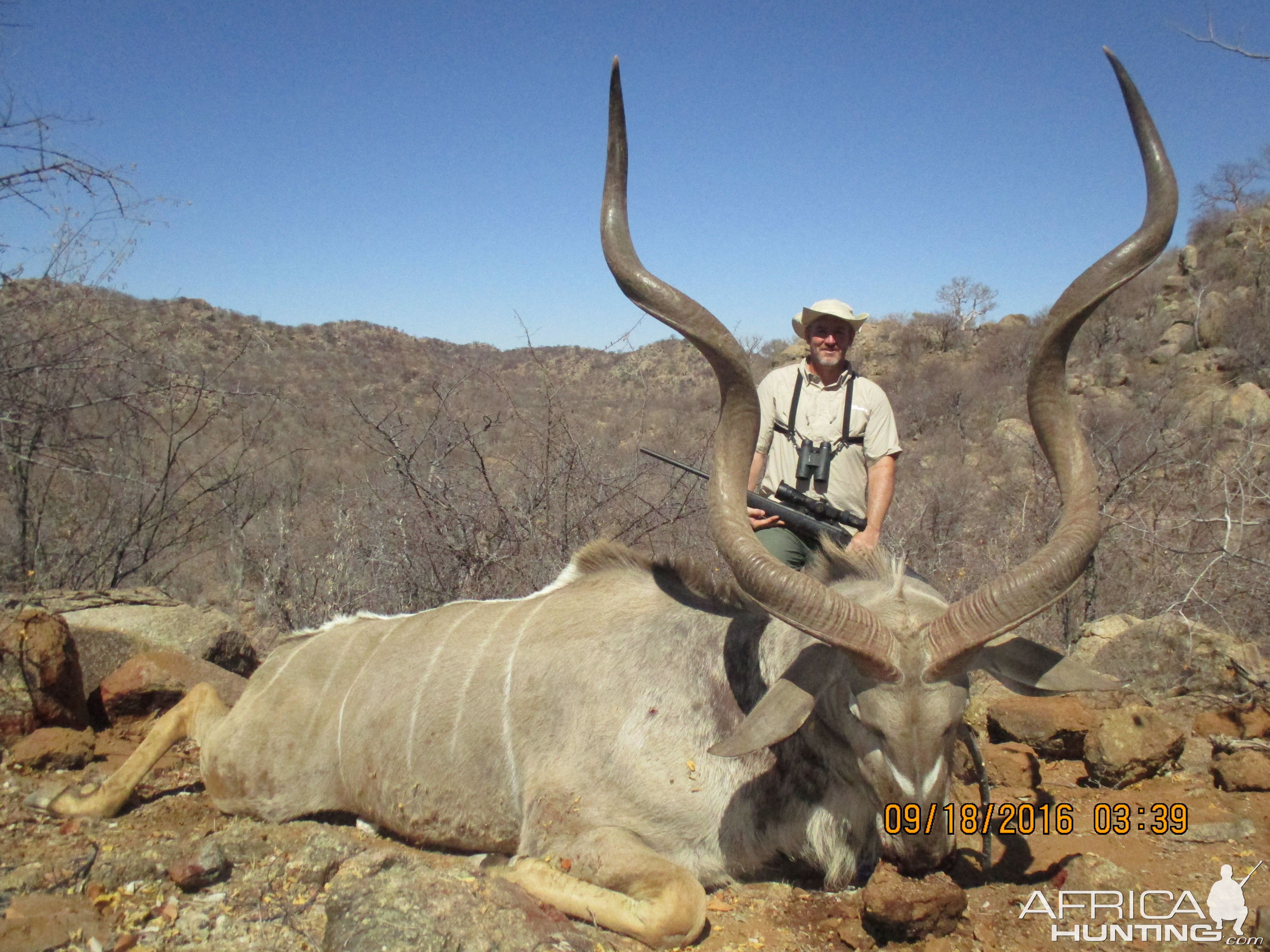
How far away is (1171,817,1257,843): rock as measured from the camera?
3453mm

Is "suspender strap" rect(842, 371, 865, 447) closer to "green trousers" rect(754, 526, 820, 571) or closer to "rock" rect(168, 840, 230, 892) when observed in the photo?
"green trousers" rect(754, 526, 820, 571)

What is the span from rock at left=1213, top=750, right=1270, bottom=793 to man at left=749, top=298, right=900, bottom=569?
1856mm

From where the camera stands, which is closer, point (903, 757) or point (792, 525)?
point (903, 757)

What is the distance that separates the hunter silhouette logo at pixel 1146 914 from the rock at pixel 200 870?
2.84 metres

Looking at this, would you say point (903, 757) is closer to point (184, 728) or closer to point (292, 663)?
point (292, 663)

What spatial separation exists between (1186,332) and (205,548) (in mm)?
22242

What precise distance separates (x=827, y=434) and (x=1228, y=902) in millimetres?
2495

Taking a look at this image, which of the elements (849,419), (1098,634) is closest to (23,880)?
(849,419)

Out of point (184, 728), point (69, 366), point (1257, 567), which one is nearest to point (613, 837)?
point (184, 728)

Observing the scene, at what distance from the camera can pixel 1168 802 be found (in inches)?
150

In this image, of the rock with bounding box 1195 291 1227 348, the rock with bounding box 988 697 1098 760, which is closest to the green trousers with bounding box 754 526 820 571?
the rock with bounding box 988 697 1098 760

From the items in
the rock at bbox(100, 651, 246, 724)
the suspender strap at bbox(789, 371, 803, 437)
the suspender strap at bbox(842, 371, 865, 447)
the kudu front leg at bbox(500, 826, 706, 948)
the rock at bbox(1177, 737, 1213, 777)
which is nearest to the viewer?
the kudu front leg at bbox(500, 826, 706, 948)

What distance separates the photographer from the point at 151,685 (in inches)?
184

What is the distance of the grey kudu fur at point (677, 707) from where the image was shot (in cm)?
272
